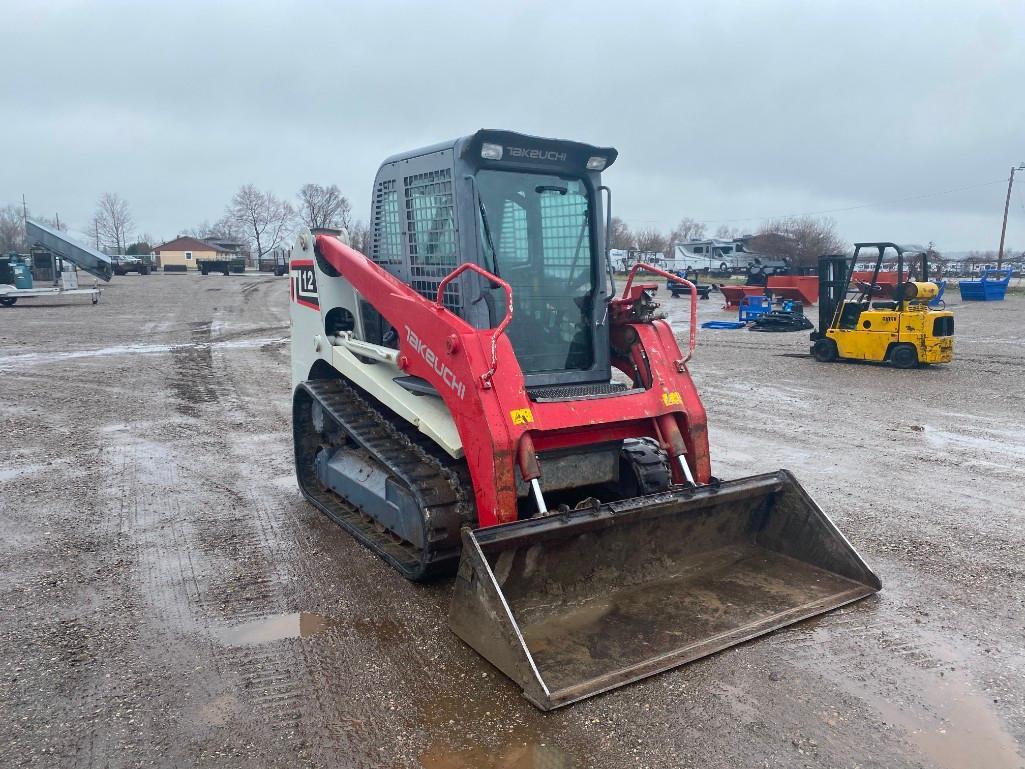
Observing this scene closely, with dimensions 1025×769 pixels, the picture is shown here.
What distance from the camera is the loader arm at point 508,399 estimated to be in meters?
3.94

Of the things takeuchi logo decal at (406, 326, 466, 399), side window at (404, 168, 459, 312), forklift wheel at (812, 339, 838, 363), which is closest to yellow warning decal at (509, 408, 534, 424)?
takeuchi logo decal at (406, 326, 466, 399)

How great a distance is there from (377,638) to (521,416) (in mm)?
1307

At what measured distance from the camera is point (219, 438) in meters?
8.27

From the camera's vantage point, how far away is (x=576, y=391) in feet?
14.7

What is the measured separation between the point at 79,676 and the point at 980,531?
5.47 m

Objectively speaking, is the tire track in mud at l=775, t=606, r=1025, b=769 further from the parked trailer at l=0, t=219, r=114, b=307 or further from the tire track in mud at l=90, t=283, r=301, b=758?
the parked trailer at l=0, t=219, r=114, b=307

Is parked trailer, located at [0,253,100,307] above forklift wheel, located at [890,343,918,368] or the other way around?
above

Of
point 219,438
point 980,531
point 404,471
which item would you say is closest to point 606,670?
point 404,471

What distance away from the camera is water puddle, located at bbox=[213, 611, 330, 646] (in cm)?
392

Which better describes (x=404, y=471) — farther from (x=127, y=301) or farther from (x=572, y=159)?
(x=127, y=301)

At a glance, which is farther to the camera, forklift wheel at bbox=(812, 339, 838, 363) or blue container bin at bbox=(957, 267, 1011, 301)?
blue container bin at bbox=(957, 267, 1011, 301)

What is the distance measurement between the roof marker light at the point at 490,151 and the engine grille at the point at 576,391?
1329mm

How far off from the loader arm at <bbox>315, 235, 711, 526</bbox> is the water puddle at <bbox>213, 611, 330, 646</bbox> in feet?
3.41

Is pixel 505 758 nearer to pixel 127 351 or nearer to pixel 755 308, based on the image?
pixel 127 351
